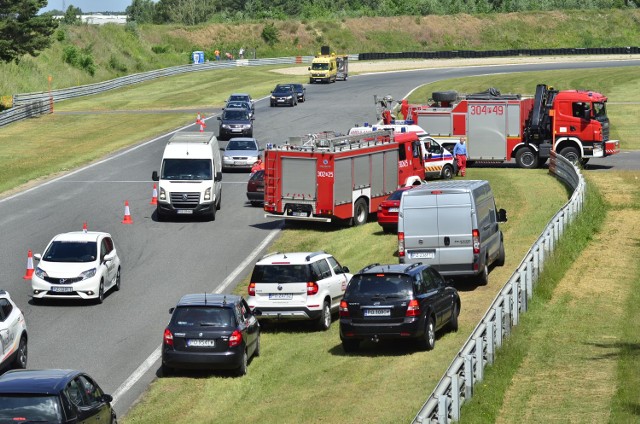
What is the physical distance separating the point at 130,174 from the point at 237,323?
32497 millimetres

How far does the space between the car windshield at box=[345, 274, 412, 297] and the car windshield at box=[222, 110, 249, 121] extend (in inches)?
1685

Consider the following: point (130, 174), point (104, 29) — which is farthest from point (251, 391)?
point (104, 29)

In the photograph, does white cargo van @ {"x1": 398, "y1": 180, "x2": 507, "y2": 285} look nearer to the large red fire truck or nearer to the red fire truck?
the red fire truck

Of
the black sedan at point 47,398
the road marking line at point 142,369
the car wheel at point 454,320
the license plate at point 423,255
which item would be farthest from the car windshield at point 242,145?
the black sedan at point 47,398

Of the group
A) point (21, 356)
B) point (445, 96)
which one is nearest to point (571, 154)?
point (445, 96)

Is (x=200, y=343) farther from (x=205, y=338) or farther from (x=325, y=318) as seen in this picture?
(x=325, y=318)

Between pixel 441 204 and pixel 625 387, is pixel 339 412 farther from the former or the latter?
pixel 441 204

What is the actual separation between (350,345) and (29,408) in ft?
31.2

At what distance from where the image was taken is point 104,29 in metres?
115

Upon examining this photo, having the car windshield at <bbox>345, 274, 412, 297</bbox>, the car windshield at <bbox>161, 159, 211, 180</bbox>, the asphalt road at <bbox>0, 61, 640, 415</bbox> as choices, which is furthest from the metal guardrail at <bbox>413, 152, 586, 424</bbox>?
the car windshield at <bbox>161, 159, 211, 180</bbox>

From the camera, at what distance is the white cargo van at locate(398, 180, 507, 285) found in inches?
1097

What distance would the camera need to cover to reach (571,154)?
52719 mm

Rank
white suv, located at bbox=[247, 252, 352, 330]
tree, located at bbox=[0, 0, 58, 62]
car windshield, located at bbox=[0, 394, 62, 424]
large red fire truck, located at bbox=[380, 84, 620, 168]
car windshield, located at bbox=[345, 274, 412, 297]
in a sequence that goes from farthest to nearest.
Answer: tree, located at bbox=[0, 0, 58, 62]
large red fire truck, located at bbox=[380, 84, 620, 168]
white suv, located at bbox=[247, 252, 352, 330]
car windshield, located at bbox=[345, 274, 412, 297]
car windshield, located at bbox=[0, 394, 62, 424]

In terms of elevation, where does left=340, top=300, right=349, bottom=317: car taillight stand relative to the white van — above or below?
above
